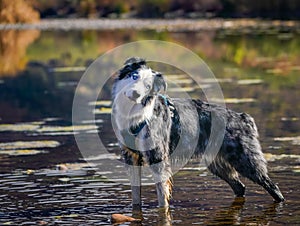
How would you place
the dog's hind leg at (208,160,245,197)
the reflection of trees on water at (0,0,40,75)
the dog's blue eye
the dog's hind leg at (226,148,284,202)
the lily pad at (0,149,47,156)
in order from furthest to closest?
the reflection of trees on water at (0,0,40,75)
the lily pad at (0,149,47,156)
the dog's hind leg at (208,160,245,197)
the dog's hind leg at (226,148,284,202)
the dog's blue eye

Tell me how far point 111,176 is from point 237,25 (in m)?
43.2

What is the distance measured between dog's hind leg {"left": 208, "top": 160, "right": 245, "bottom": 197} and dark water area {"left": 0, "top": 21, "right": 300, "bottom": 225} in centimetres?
12

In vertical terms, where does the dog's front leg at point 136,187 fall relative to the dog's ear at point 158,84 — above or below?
below

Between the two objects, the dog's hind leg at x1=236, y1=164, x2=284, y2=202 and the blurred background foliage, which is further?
the blurred background foliage

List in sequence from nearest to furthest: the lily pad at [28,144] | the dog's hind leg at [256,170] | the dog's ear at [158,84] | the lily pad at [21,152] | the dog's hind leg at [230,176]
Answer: the dog's ear at [158,84], the dog's hind leg at [256,170], the dog's hind leg at [230,176], the lily pad at [21,152], the lily pad at [28,144]

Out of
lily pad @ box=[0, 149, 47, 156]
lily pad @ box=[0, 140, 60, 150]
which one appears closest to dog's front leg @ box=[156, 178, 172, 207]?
lily pad @ box=[0, 149, 47, 156]

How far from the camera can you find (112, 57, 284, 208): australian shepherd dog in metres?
10.1

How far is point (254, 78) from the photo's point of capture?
82.1ft

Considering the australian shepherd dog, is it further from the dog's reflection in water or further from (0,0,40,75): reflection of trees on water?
(0,0,40,75): reflection of trees on water

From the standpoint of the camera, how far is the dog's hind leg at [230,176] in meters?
11.4

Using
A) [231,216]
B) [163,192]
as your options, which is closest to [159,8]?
[163,192]

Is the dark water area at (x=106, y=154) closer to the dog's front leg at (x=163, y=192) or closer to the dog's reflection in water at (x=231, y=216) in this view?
the dog's reflection in water at (x=231, y=216)

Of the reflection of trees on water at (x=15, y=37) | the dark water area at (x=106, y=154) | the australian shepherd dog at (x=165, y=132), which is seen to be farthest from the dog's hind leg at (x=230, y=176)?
the reflection of trees on water at (x=15, y=37)

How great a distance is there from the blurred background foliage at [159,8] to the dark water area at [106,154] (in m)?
29.5
